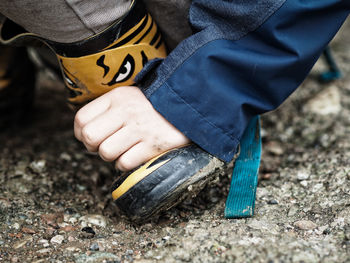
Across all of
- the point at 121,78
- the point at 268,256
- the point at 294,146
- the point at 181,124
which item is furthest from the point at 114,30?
the point at 294,146

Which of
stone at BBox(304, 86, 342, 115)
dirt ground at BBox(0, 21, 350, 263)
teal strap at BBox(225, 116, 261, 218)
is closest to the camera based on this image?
dirt ground at BBox(0, 21, 350, 263)

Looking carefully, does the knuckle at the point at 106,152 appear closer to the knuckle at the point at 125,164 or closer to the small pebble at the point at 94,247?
the knuckle at the point at 125,164

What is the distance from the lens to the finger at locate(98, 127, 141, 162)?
87 cm

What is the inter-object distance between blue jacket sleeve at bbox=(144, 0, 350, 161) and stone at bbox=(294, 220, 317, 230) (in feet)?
0.74

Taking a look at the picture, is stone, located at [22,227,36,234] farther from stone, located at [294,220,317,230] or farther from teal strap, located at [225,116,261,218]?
stone, located at [294,220,317,230]

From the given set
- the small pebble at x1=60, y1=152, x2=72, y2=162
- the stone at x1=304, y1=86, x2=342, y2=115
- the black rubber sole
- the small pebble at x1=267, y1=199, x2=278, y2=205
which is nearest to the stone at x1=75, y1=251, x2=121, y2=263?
the black rubber sole

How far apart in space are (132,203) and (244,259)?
278 mm

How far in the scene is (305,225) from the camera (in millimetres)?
816

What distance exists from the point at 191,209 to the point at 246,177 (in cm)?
17

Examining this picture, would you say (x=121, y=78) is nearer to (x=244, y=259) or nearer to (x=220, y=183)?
(x=220, y=183)

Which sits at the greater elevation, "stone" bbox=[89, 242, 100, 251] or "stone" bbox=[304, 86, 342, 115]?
"stone" bbox=[89, 242, 100, 251]

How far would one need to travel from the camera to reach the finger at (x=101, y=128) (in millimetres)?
870

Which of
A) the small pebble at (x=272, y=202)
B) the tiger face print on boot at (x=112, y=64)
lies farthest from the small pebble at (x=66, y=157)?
the small pebble at (x=272, y=202)

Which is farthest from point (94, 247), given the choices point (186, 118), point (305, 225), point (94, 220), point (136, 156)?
point (305, 225)
